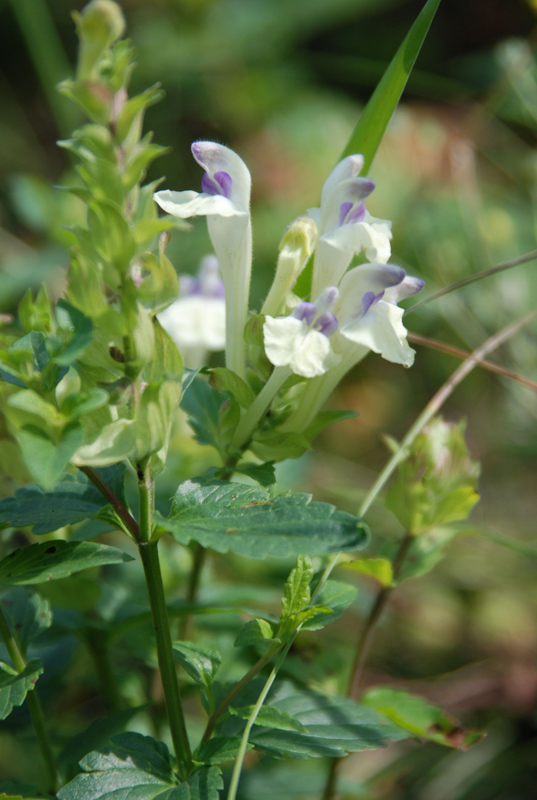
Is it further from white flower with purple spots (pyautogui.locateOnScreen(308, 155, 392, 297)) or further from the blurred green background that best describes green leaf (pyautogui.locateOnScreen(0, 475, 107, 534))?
white flower with purple spots (pyautogui.locateOnScreen(308, 155, 392, 297))

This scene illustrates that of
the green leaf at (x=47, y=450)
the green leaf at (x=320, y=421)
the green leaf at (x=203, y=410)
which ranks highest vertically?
the green leaf at (x=47, y=450)

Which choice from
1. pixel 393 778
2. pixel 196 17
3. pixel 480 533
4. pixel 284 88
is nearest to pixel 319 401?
pixel 480 533

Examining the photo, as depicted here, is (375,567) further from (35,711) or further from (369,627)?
(35,711)

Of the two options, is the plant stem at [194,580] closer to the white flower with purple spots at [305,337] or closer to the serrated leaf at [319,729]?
the serrated leaf at [319,729]

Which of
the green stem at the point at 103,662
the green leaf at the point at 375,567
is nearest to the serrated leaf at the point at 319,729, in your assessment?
the green leaf at the point at 375,567

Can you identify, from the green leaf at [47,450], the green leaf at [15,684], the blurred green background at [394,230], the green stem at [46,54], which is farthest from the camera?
the green stem at [46,54]

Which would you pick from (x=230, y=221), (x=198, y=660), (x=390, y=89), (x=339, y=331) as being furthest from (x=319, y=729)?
(x=390, y=89)
